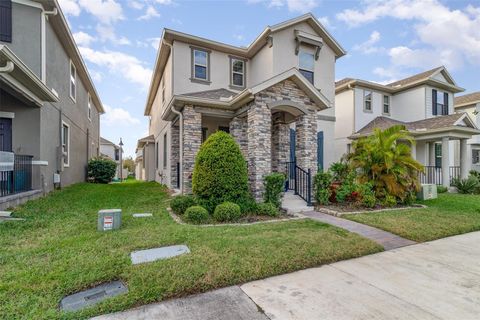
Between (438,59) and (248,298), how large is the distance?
21.0m

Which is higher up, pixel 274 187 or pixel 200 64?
pixel 200 64

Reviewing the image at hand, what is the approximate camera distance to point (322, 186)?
8125mm

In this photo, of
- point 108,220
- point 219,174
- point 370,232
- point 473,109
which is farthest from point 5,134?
point 473,109

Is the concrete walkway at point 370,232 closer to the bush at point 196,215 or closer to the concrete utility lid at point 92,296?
the bush at point 196,215

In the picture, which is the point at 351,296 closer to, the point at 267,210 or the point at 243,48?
the point at 267,210

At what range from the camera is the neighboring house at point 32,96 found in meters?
7.05

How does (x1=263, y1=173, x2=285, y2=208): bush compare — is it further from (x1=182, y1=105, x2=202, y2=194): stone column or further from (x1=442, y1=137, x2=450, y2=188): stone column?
(x1=442, y1=137, x2=450, y2=188): stone column

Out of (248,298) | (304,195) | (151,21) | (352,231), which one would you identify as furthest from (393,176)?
(151,21)

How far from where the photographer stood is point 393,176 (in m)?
8.41

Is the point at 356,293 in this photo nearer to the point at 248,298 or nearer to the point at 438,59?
the point at 248,298

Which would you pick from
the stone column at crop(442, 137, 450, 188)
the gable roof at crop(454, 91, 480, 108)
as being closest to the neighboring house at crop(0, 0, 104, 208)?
the stone column at crop(442, 137, 450, 188)

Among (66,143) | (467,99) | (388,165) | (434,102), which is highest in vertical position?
(467,99)

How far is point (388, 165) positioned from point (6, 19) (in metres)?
13.7

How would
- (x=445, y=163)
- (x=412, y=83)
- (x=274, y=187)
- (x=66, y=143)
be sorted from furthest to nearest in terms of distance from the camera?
(x=412, y=83)
(x=445, y=163)
(x=66, y=143)
(x=274, y=187)
